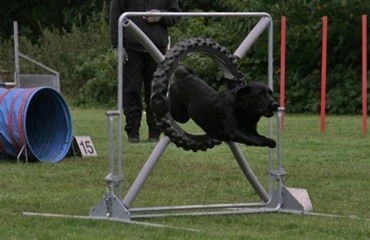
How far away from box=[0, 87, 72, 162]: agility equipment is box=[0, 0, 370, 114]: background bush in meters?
8.46

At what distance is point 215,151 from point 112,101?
1099 centimetres

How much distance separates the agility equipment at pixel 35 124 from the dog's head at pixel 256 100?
124 inches

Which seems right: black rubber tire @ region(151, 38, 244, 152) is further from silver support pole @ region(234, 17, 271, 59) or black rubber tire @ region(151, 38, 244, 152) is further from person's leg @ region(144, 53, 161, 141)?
person's leg @ region(144, 53, 161, 141)

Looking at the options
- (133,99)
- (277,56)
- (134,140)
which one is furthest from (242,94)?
(277,56)

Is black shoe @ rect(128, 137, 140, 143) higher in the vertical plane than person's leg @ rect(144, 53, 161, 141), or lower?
lower

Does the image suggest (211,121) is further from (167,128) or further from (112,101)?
(112,101)

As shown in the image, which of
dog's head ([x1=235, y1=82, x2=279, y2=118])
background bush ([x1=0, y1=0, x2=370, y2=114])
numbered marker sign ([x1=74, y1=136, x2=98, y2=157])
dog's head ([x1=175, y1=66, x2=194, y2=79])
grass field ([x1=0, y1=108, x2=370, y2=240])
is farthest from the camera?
background bush ([x1=0, y1=0, x2=370, y2=114])

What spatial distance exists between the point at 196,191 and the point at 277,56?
13.8 metres

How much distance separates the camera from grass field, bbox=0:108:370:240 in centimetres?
572

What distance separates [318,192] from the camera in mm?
7496

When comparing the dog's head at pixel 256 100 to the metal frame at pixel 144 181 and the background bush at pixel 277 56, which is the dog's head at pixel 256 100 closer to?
the metal frame at pixel 144 181

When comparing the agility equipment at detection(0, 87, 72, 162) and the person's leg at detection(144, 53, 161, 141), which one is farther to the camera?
the person's leg at detection(144, 53, 161, 141)

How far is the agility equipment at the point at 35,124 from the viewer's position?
8836mm

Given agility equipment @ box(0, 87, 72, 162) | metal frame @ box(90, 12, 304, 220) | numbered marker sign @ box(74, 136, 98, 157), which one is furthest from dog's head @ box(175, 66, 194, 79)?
numbered marker sign @ box(74, 136, 98, 157)
